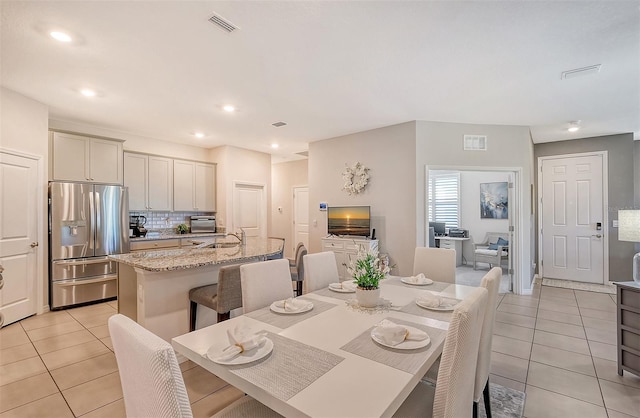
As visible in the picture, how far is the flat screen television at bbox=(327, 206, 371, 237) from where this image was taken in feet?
16.6

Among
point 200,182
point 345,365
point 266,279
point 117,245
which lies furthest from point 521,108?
point 117,245

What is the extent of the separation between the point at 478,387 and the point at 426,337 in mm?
577

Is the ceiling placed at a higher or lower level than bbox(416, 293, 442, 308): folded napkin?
higher

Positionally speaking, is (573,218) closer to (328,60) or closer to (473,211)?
(473,211)

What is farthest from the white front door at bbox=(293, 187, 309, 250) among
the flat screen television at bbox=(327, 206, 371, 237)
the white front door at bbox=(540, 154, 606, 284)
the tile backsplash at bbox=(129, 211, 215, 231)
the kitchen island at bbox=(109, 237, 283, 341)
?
the white front door at bbox=(540, 154, 606, 284)

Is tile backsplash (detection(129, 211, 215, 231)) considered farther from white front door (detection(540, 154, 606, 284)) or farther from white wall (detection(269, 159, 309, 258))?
white front door (detection(540, 154, 606, 284))

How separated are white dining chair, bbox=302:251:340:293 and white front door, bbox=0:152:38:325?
3.54 m

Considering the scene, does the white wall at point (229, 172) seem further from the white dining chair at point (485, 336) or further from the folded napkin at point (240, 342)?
the white dining chair at point (485, 336)

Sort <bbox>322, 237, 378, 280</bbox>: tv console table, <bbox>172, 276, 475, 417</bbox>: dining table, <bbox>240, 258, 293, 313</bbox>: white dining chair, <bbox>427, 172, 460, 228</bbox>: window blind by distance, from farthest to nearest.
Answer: <bbox>427, 172, 460, 228</bbox>: window blind → <bbox>322, 237, 378, 280</bbox>: tv console table → <bbox>240, 258, 293, 313</bbox>: white dining chair → <bbox>172, 276, 475, 417</bbox>: dining table

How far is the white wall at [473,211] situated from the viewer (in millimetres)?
7168

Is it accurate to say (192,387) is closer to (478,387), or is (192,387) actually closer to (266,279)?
(266,279)

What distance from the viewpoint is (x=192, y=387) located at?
2271mm

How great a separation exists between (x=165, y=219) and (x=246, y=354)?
5.50 meters

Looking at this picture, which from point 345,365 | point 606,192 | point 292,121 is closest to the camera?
point 345,365
